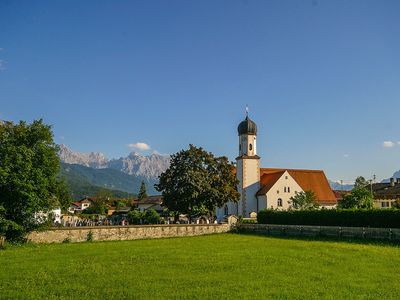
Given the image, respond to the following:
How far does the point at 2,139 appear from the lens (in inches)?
1575

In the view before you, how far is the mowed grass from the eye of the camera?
1623 cm

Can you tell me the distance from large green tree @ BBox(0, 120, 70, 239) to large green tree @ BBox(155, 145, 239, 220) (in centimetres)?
1884

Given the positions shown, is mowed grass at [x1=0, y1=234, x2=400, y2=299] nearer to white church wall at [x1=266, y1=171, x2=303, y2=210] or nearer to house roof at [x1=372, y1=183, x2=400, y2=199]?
white church wall at [x1=266, y1=171, x2=303, y2=210]

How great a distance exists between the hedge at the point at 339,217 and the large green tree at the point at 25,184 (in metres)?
26.0

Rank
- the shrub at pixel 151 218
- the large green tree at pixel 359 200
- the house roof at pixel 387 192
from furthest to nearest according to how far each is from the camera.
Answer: the house roof at pixel 387 192, the shrub at pixel 151 218, the large green tree at pixel 359 200

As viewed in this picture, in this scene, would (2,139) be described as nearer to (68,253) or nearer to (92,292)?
(68,253)

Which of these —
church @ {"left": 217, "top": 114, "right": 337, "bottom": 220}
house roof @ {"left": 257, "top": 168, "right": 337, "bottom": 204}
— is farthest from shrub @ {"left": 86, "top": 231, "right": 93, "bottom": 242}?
house roof @ {"left": 257, "top": 168, "right": 337, "bottom": 204}

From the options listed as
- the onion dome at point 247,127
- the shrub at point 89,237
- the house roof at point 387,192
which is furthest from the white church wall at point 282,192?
the shrub at point 89,237

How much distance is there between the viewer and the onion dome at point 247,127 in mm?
79500

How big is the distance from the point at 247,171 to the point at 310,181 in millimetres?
12921

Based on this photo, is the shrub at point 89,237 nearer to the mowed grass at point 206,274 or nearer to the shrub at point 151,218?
the mowed grass at point 206,274

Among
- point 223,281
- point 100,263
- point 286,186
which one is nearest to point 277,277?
point 223,281

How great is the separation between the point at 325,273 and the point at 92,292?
32.7 feet

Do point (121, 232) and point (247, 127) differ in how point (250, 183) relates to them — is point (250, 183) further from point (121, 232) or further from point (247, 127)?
point (121, 232)
